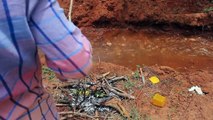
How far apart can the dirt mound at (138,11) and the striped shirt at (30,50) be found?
3274 millimetres

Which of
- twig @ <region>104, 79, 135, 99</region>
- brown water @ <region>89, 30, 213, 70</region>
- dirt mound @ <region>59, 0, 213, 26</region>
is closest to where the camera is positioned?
twig @ <region>104, 79, 135, 99</region>

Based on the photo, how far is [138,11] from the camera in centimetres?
425

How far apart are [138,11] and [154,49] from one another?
0.63 metres

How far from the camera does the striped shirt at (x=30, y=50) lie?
0.82m

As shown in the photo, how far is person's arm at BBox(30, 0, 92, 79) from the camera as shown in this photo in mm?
871

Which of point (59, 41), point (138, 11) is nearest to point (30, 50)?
point (59, 41)

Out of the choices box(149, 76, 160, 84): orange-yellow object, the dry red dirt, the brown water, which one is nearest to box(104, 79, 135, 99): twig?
the dry red dirt

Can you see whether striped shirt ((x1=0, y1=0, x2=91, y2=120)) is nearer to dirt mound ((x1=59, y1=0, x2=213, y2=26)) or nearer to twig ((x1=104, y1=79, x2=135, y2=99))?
twig ((x1=104, y1=79, x2=135, y2=99))

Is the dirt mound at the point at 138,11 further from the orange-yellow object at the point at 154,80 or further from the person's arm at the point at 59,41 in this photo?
the person's arm at the point at 59,41

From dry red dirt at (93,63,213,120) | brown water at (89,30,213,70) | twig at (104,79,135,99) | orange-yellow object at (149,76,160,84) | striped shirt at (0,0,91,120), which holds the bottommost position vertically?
brown water at (89,30,213,70)

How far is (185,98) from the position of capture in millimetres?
2781

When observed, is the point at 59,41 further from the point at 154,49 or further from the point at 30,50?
the point at 154,49

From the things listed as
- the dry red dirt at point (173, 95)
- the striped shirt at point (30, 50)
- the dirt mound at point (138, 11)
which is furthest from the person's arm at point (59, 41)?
the dirt mound at point (138, 11)

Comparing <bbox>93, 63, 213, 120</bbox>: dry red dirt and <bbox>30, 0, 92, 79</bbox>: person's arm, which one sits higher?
<bbox>30, 0, 92, 79</bbox>: person's arm
